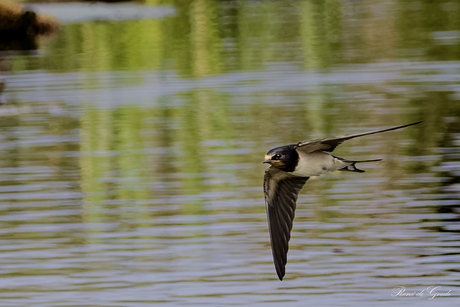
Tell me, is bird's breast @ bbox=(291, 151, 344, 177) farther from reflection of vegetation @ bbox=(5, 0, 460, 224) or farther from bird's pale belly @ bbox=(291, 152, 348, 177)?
reflection of vegetation @ bbox=(5, 0, 460, 224)

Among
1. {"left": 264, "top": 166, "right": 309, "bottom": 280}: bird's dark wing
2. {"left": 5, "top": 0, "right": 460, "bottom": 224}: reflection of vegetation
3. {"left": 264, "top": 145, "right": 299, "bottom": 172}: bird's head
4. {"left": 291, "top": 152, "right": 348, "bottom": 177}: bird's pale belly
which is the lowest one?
{"left": 5, "top": 0, "right": 460, "bottom": 224}: reflection of vegetation

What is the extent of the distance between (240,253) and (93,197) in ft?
12.0

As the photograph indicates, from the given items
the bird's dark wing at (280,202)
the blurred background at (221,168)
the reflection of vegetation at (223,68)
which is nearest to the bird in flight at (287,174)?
the bird's dark wing at (280,202)

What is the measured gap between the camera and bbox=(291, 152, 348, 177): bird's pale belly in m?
7.70

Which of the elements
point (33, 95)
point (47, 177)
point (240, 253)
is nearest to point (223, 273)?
point (240, 253)

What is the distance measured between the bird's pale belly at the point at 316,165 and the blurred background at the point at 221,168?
159cm

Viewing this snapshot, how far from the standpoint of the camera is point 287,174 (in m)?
8.29

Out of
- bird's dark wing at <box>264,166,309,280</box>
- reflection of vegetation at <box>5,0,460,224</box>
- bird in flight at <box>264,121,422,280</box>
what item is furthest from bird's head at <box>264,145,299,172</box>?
reflection of vegetation at <box>5,0,460,224</box>

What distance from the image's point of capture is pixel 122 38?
34.1m

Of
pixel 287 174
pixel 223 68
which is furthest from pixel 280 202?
pixel 223 68

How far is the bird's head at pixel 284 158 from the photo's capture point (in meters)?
7.77

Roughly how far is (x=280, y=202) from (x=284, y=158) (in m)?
0.65

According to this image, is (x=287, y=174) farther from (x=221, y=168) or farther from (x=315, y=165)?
(x=221, y=168)

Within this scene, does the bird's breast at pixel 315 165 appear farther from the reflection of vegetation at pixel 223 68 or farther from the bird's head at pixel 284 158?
the reflection of vegetation at pixel 223 68
